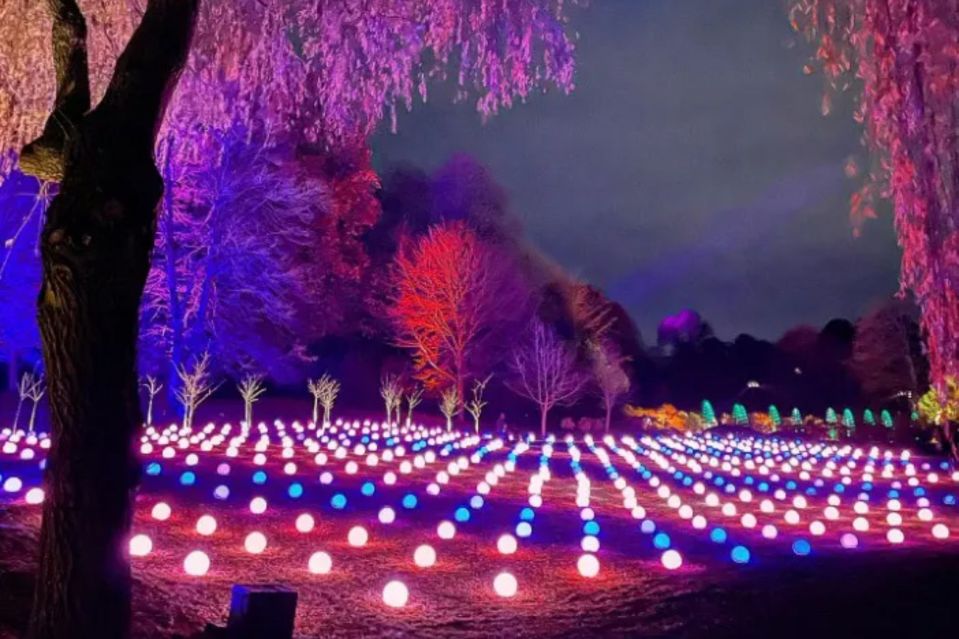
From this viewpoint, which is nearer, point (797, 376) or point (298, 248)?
point (298, 248)

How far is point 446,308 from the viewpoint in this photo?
31828mm

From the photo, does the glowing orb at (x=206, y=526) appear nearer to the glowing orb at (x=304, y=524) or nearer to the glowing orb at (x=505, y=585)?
the glowing orb at (x=304, y=524)

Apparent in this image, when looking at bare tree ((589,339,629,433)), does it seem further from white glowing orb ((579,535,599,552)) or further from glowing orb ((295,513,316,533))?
glowing orb ((295,513,316,533))

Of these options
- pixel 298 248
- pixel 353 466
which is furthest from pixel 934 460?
pixel 298 248

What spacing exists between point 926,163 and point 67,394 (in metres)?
5.21

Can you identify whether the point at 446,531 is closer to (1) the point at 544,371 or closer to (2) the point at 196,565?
(2) the point at 196,565

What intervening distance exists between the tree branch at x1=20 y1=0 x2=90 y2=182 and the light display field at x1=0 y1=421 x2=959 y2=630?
331cm

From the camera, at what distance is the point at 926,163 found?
498cm

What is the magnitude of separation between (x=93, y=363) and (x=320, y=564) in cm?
394

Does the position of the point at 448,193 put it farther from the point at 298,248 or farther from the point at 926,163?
the point at 926,163

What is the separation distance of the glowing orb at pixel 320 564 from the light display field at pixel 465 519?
0.02m

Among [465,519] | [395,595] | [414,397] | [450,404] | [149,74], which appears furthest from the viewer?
[414,397]

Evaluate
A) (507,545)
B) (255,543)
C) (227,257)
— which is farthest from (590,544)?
(227,257)

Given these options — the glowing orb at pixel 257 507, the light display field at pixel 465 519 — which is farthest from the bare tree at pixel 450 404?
the glowing orb at pixel 257 507
